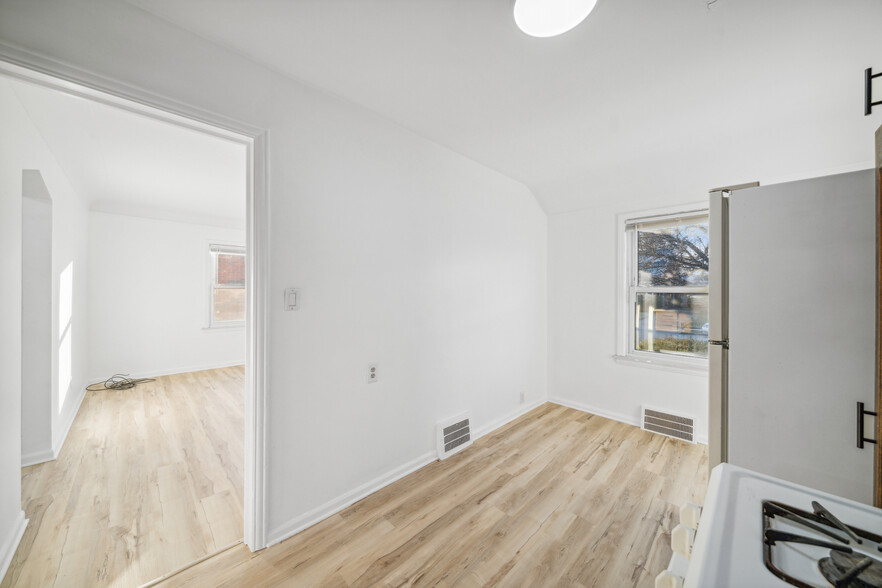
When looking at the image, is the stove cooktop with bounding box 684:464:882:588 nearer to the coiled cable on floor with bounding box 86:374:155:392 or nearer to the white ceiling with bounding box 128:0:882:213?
the white ceiling with bounding box 128:0:882:213

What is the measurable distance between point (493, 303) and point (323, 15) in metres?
2.36

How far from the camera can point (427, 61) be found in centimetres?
164

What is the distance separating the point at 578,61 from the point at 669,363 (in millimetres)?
2682

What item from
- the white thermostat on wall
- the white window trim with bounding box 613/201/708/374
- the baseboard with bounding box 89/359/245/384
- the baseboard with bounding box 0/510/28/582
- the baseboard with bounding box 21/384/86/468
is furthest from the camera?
the baseboard with bounding box 89/359/245/384

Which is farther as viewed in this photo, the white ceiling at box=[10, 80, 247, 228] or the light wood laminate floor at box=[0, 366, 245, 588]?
the white ceiling at box=[10, 80, 247, 228]

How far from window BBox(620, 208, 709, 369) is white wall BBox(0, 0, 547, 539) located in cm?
149

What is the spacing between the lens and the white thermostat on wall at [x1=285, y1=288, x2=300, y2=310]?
1747mm

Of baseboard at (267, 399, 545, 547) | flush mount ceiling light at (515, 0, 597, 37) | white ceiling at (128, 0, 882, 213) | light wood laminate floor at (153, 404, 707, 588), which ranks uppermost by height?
white ceiling at (128, 0, 882, 213)

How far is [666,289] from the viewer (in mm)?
3070

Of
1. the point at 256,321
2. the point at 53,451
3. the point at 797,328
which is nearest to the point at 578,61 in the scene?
the point at 797,328

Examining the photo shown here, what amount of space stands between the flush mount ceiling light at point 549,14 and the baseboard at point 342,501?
8.43 feet

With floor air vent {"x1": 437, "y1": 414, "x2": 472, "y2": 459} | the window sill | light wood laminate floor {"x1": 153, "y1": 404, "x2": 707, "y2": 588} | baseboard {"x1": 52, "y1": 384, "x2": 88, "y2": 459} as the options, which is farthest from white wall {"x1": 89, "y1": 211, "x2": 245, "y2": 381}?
the window sill

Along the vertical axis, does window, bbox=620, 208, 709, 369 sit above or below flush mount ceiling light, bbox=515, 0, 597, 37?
below

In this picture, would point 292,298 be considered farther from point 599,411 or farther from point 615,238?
point 599,411
